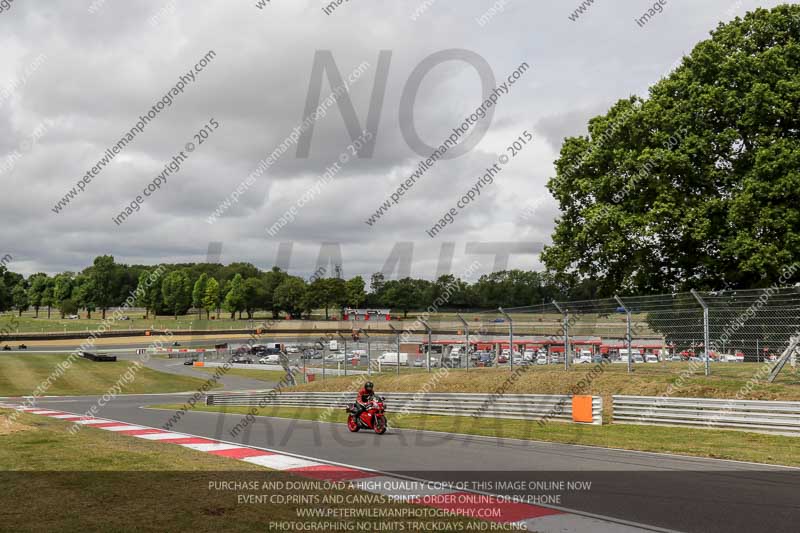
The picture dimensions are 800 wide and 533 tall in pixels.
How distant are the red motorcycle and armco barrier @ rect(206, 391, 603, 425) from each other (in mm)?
4880

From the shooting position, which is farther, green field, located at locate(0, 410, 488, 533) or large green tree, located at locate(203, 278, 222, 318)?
large green tree, located at locate(203, 278, 222, 318)

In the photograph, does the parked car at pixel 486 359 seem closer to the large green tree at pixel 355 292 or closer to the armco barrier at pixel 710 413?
the armco barrier at pixel 710 413

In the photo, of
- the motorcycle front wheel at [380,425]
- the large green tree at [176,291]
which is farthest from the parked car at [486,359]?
the large green tree at [176,291]

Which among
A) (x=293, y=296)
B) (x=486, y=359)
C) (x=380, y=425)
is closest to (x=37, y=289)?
(x=293, y=296)

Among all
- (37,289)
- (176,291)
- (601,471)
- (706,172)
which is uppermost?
(706,172)

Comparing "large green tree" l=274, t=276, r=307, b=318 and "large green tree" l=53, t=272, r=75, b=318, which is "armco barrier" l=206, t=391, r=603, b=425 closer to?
"large green tree" l=274, t=276, r=307, b=318

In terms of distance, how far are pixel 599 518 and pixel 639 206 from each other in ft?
66.1

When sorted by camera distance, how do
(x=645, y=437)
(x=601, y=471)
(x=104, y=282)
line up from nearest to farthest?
(x=601, y=471)
(x=645, y=437)
(x=104, y=282)

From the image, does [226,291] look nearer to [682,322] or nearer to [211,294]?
[211,294]

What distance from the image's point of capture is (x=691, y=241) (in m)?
25.3

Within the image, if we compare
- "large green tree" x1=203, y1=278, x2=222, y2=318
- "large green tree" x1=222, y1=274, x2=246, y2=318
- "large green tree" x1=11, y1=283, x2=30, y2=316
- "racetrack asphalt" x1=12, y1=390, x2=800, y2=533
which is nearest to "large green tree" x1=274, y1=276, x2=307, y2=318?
"large green tree" x1=222, y1=274, x2=246, y2=318

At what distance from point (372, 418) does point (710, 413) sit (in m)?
8.54

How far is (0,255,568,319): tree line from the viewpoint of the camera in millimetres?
77519

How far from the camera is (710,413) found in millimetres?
16234
